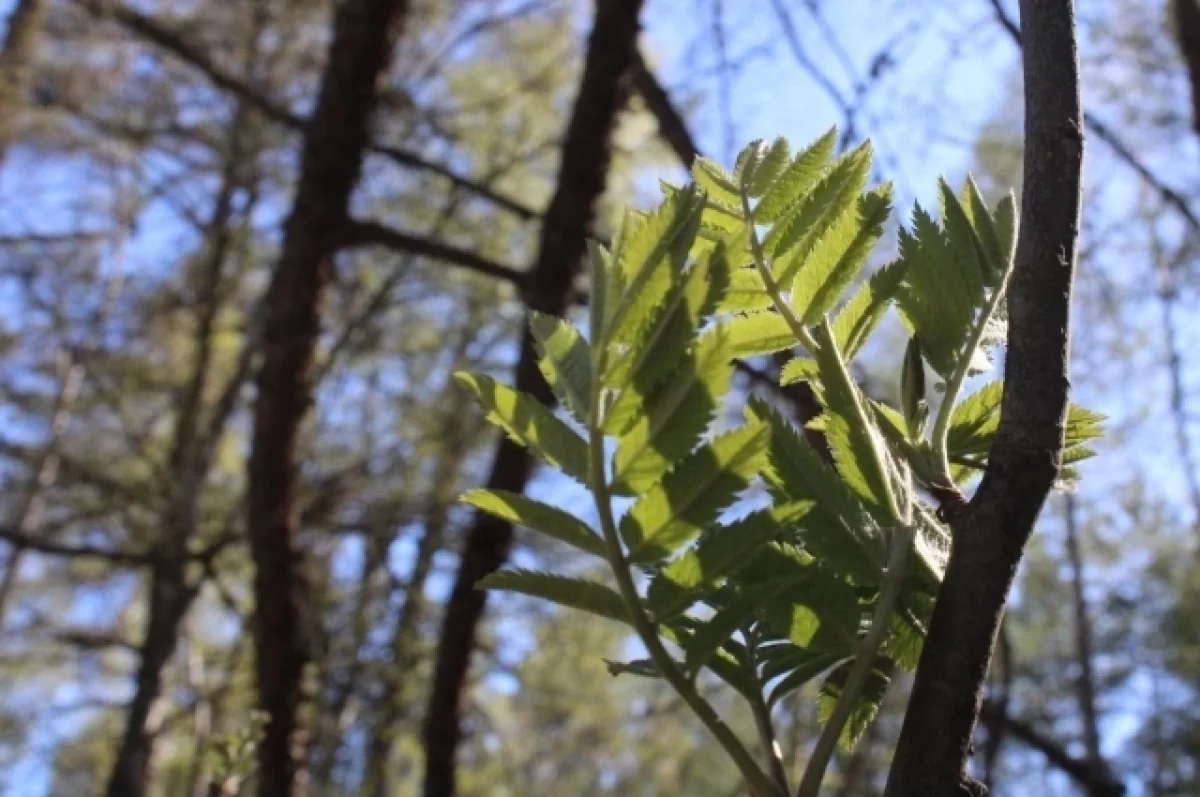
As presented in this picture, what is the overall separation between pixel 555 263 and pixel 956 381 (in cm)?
178

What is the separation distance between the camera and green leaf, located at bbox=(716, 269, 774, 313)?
0.47m

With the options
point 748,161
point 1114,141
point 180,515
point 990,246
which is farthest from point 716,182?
point 180,515

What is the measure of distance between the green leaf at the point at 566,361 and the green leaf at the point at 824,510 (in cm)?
6

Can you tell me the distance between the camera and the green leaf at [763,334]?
1.50ft

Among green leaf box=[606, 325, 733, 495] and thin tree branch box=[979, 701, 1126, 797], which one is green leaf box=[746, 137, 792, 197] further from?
thin tree branch box=[979, 701, 1126, 797]

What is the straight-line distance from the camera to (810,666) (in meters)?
0.45

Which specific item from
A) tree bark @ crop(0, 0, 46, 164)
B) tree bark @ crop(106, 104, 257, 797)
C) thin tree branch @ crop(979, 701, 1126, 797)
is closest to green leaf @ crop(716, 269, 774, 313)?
thin tree branch @ crop(979, 701, 1126, 797)

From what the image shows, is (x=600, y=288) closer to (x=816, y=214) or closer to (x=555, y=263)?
(x=816, y=214)

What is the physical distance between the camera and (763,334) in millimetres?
460

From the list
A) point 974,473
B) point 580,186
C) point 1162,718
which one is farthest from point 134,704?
point 1162,718

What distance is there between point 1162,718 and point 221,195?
26.2ft

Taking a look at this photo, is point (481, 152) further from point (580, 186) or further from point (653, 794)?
point (653, 794)

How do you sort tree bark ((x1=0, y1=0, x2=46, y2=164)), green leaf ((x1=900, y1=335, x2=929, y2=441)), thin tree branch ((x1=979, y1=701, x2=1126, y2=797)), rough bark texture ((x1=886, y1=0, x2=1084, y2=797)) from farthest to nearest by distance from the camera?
tree bark ((x1=0, y1=0, x2=46, y2=164))
thin tree branch ((x1=979, y1=701, x2=1126, y2=797))
green leaf ((x1=900, y1=335, x2=929, y2=441))
rough bark texture ((x1=886, y1=0, x2=1084, y2=797))

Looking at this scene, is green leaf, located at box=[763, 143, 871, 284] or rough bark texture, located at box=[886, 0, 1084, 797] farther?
green leaf, located at box=[763, 143, 871, 284]
